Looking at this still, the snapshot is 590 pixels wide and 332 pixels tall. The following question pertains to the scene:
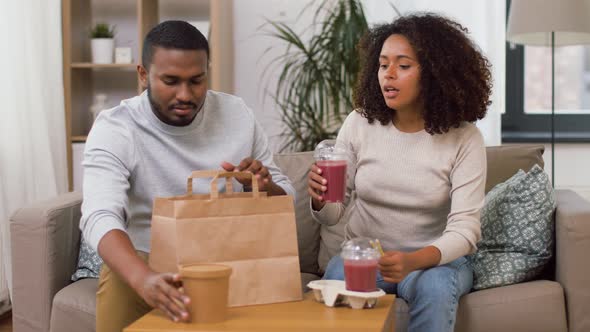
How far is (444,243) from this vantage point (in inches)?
85.9

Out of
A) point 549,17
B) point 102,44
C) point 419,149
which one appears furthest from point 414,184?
point 102,44

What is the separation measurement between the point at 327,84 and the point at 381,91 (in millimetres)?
1508

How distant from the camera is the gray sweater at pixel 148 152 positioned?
6.88 ft

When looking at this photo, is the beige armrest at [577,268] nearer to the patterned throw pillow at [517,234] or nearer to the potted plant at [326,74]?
the patterned throw pillow at [517,234]

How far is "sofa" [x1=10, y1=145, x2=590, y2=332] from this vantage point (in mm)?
2389

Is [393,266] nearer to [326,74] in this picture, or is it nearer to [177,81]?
[177,81]

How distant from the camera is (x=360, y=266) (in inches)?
71.5

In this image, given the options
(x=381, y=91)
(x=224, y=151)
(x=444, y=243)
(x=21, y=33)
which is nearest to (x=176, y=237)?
(x=224, y=151)

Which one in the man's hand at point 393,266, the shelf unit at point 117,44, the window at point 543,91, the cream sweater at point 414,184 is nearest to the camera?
the man's hand at point 393,266

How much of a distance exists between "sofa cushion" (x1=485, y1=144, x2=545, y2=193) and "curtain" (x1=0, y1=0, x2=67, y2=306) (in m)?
1.91

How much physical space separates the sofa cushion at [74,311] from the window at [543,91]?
266 cm

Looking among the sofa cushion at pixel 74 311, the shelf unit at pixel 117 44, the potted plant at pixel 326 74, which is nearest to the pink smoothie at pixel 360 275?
the sofa cushion at pixel 74 311

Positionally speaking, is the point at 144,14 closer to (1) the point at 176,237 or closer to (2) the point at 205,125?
(2) the point at 205,125

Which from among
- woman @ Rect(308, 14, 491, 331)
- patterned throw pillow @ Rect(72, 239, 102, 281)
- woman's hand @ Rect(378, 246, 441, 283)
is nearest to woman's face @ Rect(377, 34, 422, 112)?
woman @ Rect(308, 14, 491, 331)
